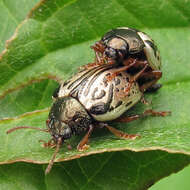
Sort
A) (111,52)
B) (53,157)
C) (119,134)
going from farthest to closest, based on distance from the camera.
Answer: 1. (111,52)
2. (119,134)
3. (53,157)

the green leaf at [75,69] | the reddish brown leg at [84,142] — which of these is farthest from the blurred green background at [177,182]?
the reddish brown leg at [84,142]

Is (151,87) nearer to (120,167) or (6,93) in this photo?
(120,167)

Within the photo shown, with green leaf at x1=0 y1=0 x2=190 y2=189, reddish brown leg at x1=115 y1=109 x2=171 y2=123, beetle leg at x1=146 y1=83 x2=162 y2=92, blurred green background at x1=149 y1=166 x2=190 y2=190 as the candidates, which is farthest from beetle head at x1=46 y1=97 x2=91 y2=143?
blurred green background at x1=149 y1=166 x2=190 y2=190

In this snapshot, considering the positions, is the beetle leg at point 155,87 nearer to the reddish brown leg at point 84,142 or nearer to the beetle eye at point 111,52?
the beetle eye at point 111,52

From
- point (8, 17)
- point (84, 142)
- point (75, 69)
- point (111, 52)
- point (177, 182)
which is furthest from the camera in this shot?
point (177, 182)

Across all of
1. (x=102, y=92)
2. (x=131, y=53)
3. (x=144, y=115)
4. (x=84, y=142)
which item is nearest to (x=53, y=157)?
(x=84, y=142)

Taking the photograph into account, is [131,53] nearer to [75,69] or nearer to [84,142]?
[75,69]

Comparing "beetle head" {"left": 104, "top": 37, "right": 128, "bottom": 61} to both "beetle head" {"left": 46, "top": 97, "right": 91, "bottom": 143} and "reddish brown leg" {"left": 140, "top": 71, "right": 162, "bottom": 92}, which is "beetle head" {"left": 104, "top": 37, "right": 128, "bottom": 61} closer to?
"reddish brown leg" {"left": 140, "top": 71, "right": 162, "bottom": 92}

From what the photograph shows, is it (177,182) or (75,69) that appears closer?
(75,69)

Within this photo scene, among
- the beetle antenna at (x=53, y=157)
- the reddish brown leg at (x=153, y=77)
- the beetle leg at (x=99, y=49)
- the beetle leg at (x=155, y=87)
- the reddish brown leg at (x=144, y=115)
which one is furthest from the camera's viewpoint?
the beetle leg at (x=155, y=87)
